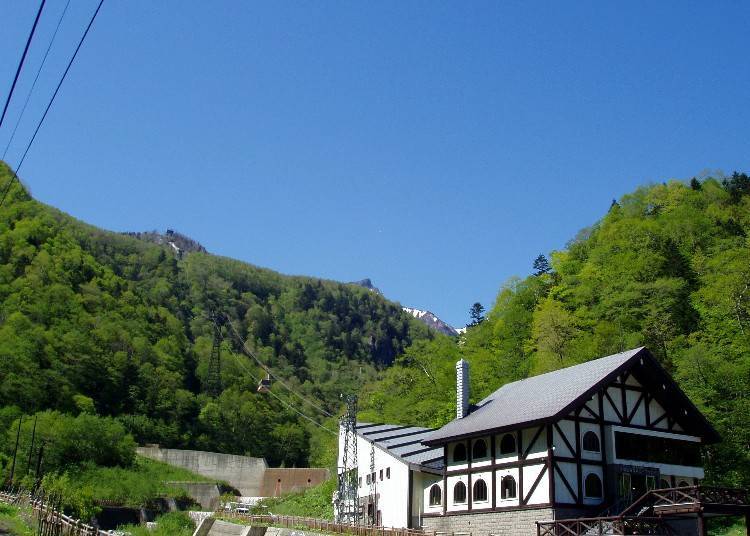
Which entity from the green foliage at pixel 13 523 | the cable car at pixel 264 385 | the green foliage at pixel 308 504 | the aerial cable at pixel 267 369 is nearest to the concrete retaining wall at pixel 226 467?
the green foliage at pixel 308 504

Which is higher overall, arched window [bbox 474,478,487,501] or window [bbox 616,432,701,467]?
window [bbox 616,432,701,467]

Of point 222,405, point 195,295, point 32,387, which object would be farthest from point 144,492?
point 195,295

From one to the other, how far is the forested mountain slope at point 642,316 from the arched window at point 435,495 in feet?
46.9

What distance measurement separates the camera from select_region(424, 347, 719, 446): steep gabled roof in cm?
3244

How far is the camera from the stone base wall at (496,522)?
31859mm

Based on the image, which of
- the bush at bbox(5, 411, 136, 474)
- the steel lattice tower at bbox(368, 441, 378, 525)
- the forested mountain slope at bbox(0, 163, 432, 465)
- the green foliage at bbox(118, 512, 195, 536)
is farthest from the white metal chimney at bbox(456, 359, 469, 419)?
the forested mountain slope at bbox(0, 163, 432, 465)

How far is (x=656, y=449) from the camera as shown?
34844 mm

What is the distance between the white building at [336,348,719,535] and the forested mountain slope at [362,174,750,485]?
7651mm

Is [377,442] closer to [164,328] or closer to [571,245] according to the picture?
[571,245]

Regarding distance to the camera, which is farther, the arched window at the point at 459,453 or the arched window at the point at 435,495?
the arched window at the point at 435,495

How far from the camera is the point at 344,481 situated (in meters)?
50.5

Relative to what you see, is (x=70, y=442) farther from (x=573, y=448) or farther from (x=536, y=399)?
(x=573, y=448)

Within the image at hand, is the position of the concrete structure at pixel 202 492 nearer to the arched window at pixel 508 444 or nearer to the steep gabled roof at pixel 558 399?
the steep gabled roof at pixel 558 399

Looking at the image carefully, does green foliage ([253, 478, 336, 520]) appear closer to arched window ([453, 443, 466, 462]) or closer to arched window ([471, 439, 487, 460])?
arched window ([453, 443, 466, 462])
